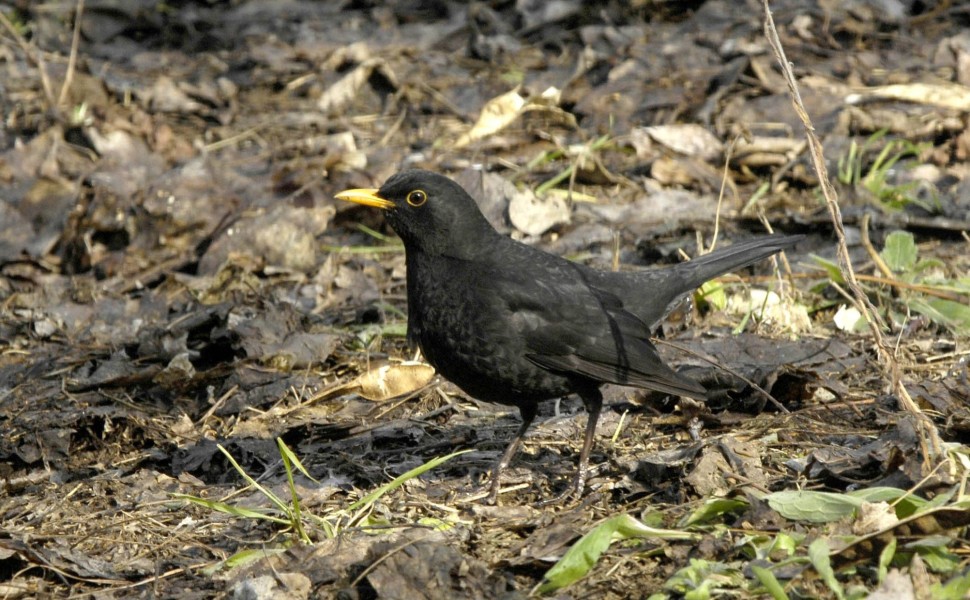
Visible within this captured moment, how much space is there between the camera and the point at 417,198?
543 cm

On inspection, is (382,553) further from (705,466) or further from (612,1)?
(612,1)

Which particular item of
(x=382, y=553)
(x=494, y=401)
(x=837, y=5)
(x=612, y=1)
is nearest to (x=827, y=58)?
(x=837, y=5)

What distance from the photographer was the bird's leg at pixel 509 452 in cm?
482

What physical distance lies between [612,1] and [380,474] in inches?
281

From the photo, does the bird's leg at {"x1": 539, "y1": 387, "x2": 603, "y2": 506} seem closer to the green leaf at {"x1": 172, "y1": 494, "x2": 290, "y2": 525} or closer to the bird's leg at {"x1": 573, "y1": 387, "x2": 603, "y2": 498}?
the bird's leg at {"x1": 573, "y1": 387, "x2": 603, "y2": 498}

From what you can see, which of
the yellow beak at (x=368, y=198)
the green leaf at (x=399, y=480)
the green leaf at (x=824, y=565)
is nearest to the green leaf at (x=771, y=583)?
the green leaf at (x=824, y=565)

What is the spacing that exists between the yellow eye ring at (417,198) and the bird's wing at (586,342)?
64 cm

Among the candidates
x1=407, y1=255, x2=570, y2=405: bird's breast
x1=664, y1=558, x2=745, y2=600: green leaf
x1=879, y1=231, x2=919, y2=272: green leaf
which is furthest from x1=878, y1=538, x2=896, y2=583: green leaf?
x1=879, y1=231, x2=919, y2=272: green leaf

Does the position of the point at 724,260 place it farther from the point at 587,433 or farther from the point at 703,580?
the point at 703,580

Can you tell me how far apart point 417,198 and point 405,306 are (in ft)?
5.47

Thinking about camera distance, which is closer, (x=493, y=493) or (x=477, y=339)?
(x=493, y=493)

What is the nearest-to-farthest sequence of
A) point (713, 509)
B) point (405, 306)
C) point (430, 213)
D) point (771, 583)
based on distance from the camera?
point (771, 583) < point (713, 509) < point (430, 213) < point (405, 306)

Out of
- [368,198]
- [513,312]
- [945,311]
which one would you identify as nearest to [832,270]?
[945,311]

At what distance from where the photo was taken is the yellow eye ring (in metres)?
5.42
